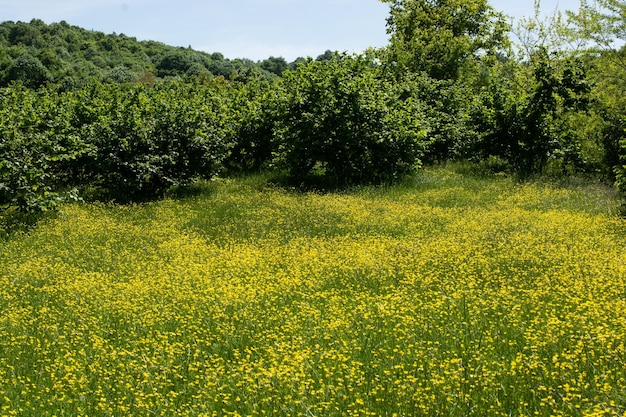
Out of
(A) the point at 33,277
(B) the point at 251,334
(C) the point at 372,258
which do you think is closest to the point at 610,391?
(B) the point at 251,334

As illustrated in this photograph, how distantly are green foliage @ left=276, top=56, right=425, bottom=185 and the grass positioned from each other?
462 cm

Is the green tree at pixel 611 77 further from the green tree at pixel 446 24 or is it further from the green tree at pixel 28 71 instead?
the green tree at pixel 28 71

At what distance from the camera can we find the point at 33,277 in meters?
8.67

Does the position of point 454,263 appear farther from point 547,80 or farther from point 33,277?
point 547,80

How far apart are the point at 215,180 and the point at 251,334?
10.7m

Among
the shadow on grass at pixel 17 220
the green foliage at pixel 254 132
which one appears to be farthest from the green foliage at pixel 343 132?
the shadow on grass at pixel 17 220

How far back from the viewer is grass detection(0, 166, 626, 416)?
14.7 ft

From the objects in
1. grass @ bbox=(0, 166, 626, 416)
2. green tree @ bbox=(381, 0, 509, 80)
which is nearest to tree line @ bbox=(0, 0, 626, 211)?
grass @ bbox=(0, 166, 626, 416)

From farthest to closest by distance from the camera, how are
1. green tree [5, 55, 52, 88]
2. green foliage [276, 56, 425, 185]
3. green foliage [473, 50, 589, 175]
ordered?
green tree [5, 55, 52, 88]
green foliage [473, 50, 589, 175]
green foliage [276, 56, 425, 185]

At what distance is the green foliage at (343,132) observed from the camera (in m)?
16.3

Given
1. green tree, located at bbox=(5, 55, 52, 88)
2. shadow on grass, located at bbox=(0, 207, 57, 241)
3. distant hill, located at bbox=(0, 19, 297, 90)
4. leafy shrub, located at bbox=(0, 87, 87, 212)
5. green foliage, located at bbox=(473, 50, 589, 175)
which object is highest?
distant hill, located at bbox=(0, 19, 297, 90)

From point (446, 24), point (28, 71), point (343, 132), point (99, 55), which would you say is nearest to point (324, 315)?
point (343, 132)

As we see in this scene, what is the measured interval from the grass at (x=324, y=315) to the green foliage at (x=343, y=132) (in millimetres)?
4624

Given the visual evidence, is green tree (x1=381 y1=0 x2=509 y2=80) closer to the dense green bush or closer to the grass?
the dense green bush
